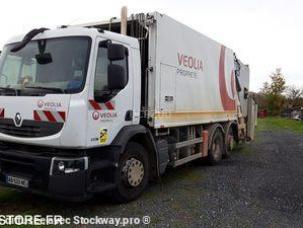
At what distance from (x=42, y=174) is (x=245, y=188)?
4044 millimetres

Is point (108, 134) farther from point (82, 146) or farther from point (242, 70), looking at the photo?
point (242, 70)

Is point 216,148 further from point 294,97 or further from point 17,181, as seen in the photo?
point 294,97

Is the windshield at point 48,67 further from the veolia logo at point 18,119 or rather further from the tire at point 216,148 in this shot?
the tire at point 216,148

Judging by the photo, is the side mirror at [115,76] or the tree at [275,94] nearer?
the side mirror at [115,76]

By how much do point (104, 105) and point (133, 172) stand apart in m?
1.34

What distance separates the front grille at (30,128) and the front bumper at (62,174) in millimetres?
282

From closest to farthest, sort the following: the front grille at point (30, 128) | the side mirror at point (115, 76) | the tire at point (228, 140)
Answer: the front grille at point (30, 128) < the side mirror at point (115, 76) < the tire at point (228, 140)

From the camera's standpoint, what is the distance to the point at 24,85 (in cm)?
589

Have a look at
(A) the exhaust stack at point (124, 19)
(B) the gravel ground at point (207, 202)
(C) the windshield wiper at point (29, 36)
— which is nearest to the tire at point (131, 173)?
(B) the gravel ground at point (207, 202)

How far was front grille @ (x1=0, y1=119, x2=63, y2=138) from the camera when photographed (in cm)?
545

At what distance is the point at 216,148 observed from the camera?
10602mm

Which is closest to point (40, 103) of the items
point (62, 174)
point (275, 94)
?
point (62, 174)

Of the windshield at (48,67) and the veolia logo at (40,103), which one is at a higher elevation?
the windshield at (48,67)

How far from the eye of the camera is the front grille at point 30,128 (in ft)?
17.9
